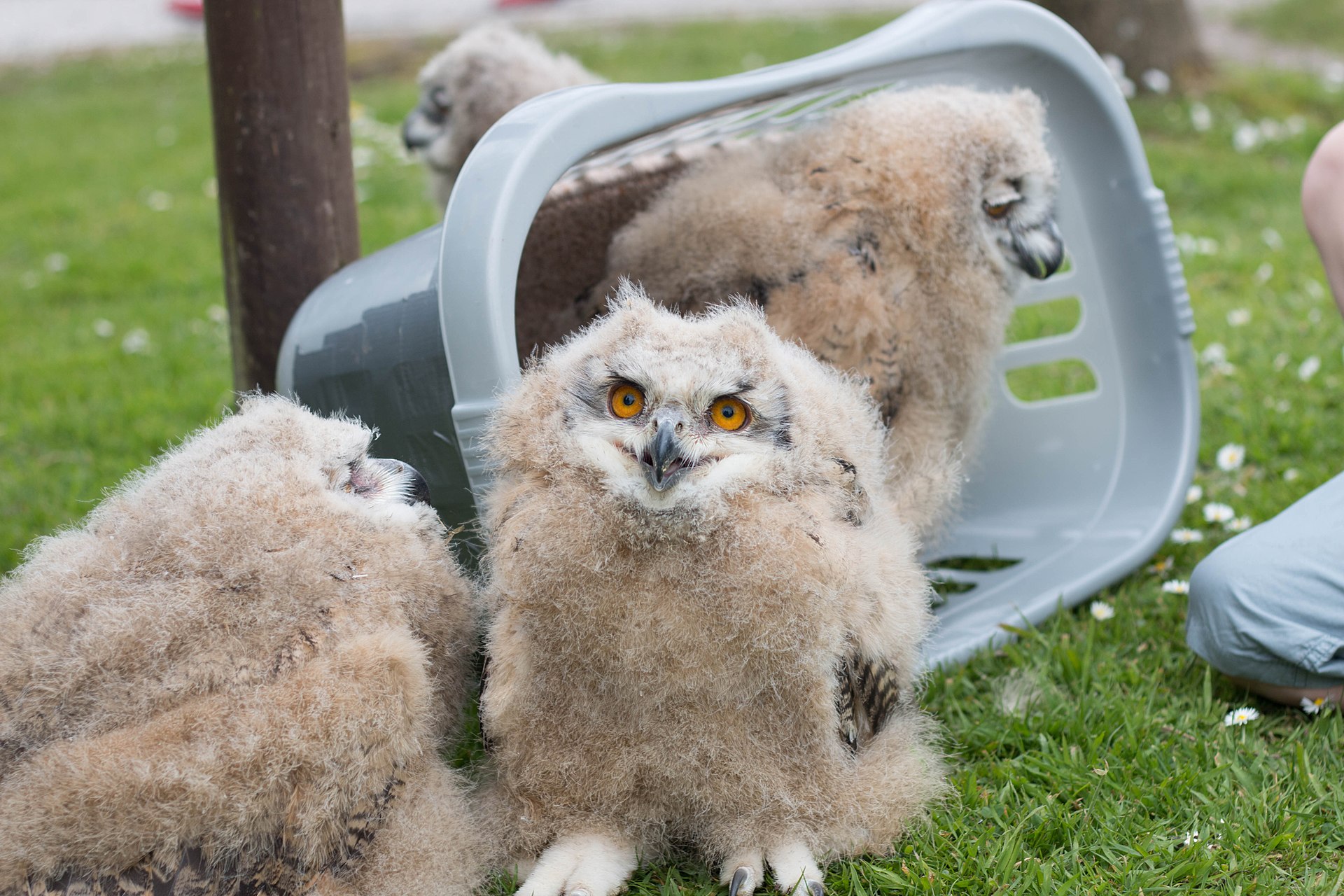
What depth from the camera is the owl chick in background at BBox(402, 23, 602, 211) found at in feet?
13.9

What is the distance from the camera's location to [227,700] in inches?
80.0

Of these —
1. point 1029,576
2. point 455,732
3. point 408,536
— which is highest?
point 408,536

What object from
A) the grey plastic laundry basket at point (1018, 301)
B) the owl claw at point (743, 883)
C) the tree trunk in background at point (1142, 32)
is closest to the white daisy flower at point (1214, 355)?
the grey plastic laundry basket at point (1018, 301)

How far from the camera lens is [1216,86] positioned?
8875mm

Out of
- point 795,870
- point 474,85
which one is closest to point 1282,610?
point 795,870

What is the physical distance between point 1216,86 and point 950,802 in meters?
8.01

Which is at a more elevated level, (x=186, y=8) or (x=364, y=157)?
(x=364, y=157)

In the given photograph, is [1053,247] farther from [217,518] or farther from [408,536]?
[217,518]

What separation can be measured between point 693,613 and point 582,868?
600mm

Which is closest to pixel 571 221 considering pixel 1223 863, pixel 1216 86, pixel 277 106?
pixel 277 106

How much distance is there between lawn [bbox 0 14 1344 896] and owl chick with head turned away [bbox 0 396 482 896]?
620mm

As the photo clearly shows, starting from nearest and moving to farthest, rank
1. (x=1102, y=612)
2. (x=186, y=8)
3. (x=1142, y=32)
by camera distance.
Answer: (x=1102, y=612)
(x=1142, y=32)
(x=186, y=8)

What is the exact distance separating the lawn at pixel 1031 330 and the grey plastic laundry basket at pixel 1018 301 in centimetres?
29

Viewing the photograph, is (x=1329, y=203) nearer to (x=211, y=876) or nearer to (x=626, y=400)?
(x=626, y=400)
